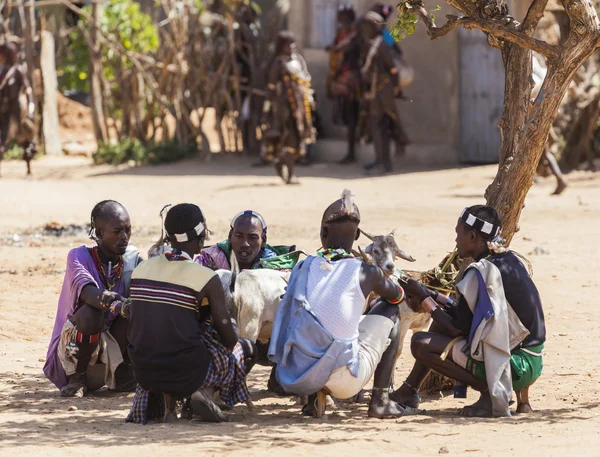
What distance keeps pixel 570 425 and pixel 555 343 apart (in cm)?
199

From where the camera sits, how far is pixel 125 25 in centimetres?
1975

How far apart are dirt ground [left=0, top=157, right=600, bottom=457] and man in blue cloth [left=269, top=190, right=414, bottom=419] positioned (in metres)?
0.19

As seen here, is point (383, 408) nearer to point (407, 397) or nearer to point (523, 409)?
point (407, 397)

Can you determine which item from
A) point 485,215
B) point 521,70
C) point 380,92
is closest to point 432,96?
point 380,92

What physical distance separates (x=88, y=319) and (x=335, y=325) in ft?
4.44

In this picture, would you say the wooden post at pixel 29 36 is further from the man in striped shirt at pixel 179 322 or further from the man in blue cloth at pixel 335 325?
the man in blue cloth at pixel 335 325

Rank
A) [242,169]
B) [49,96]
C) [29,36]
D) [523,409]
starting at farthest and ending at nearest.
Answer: [49,96] < [29,36] < [242,169] < [523,409]

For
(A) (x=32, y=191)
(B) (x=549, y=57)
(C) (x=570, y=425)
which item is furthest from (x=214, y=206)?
(C) (x=570, y=425)

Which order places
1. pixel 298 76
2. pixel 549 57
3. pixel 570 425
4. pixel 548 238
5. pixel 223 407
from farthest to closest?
pixel 298 76 < pixel 548 238 < pixel 549 57 < pixel 223 407 < pixel 570 425

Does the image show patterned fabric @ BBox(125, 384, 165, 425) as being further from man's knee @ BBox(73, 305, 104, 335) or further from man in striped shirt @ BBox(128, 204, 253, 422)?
man's knee @ BBox(73, 305, 104, 335)

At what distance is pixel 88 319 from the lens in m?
5.60

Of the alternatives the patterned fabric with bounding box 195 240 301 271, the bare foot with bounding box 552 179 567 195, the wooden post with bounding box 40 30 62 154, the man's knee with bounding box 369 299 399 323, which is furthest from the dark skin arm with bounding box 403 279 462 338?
the wooden post with bounding box 40 30 62 154

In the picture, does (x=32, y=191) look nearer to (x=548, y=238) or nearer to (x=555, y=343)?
(x=548, y=238)

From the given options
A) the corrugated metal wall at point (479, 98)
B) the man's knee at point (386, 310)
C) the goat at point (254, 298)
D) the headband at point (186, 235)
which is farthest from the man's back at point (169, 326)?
the corrugated metal wall at point (479, 98)
